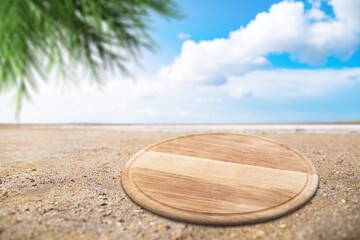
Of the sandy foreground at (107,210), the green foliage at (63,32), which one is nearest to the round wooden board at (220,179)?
the sandy foreground at (107,210)

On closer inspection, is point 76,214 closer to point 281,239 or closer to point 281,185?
point 281,239

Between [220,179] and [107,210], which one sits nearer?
[107,210]

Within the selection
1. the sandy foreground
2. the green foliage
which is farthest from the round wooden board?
the green foliage

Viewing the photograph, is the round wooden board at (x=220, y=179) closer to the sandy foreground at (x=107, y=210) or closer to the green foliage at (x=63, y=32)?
the sandy foreground at (x=107, y=210)

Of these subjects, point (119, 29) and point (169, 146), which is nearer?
point (169, 146)

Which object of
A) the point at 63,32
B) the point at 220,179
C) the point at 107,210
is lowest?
the point at 107,210

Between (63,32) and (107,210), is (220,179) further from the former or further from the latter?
(63,32)

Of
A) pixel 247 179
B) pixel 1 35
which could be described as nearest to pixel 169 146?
pixel 247 179

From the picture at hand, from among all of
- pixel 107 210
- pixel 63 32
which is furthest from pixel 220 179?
pixel 63 32
